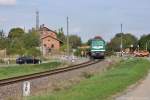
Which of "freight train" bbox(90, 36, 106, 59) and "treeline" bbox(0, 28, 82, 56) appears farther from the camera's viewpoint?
"treeline" bbox(0, 28, 82, 56)

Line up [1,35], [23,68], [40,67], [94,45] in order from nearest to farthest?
1. [23,68]
2. [40,67]
3. [94,45]
4. [1,35]

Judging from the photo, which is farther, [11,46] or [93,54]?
[11,46]

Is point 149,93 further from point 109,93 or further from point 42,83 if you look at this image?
point 42,83

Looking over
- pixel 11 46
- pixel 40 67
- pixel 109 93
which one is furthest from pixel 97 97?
pixel 11 46

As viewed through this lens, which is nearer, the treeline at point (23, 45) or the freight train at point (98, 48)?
the freight train at point (98, 48)

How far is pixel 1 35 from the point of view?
5285 inches

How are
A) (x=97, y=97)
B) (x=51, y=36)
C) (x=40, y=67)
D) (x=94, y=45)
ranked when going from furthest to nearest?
1. (x=51, y=36)
2. (x=94, y=45)
3. (x=40, y=67)
4. (x=97, y=97)

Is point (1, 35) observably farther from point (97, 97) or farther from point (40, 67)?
point (97, 97)

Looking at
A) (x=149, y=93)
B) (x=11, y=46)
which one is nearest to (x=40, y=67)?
(x=149, y=93)

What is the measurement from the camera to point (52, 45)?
6914 inches

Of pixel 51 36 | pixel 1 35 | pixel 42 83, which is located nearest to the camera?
pixel 42 83

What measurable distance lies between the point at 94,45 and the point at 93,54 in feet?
5.41

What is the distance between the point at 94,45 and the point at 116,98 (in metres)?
79.0

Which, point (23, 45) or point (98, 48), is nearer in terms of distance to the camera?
point (98, 48)
